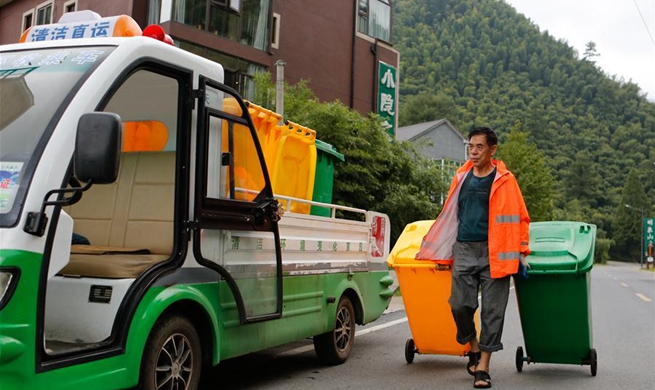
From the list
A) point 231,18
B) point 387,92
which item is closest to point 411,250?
point 231,18

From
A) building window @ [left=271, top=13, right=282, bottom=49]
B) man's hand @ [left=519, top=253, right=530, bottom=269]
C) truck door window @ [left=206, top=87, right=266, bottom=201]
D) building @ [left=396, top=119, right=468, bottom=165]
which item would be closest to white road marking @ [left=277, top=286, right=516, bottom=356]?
man's hand @ [left=519, top=253, right=530, bottom=269]

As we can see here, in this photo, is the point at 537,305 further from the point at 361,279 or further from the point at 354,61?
the point at 354,61

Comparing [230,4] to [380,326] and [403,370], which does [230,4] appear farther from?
[403,370]

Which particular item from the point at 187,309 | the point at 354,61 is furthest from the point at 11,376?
the point at 354,61

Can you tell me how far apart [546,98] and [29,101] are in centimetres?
11943

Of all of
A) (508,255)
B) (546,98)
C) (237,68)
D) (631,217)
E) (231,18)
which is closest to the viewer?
(508,255)

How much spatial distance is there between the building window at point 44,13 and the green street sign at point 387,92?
507 inches

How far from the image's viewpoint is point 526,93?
114625mm

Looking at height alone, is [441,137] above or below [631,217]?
above

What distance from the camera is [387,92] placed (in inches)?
1144

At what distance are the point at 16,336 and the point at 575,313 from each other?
179 inches

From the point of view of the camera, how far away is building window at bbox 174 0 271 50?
19.3 meters

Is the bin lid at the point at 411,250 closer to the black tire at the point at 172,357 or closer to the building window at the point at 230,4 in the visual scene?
the black tire at the point at 172,357

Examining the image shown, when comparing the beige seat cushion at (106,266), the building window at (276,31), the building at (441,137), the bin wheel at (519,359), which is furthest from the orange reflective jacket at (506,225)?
the building at (441,137)
